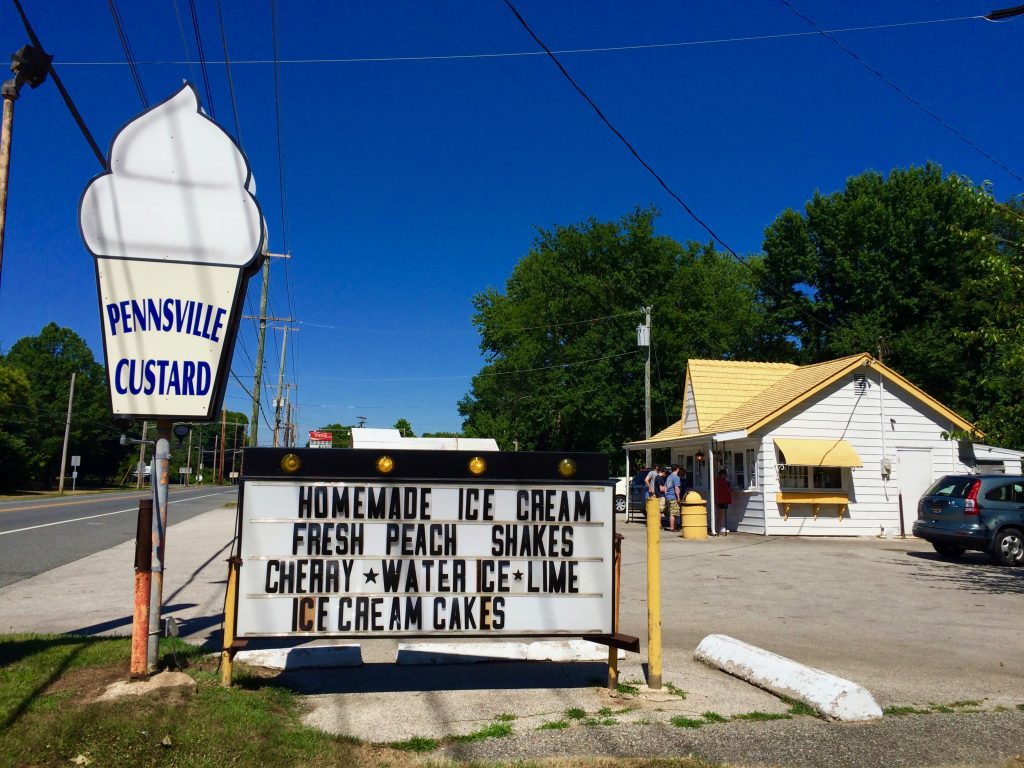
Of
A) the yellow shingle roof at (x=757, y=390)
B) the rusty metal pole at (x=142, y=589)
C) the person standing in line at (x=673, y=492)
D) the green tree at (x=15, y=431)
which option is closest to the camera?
the rusty metal pole at (x=142, y=589)

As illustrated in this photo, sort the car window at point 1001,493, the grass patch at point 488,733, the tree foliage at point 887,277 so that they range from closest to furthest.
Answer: the grass patch at point 488,733 < the car window at point 1001,493 < the tree foliage at point 887,277

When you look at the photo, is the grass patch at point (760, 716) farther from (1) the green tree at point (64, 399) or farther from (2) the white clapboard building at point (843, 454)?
(1) the green tree at point (64, 399)

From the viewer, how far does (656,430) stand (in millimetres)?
47656

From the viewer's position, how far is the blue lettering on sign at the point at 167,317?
5.76 meters

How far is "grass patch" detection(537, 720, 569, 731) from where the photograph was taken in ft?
16.6

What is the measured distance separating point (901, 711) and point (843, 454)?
16690 mm

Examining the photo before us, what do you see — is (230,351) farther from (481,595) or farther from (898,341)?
(898,341)

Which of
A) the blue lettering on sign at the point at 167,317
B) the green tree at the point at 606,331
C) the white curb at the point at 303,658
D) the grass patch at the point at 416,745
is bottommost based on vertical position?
the grass patch at the point at 416,745

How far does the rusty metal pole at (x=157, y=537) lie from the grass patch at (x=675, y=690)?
3.63 metres

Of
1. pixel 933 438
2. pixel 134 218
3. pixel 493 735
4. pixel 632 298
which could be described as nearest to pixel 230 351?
pixel 134 218

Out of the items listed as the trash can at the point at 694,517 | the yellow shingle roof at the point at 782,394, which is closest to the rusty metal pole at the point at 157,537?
the trash can at the point at 694,517

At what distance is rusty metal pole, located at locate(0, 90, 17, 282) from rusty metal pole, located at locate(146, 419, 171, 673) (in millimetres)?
2491

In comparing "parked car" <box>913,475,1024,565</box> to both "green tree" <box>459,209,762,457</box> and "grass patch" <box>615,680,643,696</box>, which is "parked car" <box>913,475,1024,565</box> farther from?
"green tree" <box>459,209,762,457</box>

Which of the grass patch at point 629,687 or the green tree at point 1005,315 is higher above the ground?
the green tree at point 1005,315
